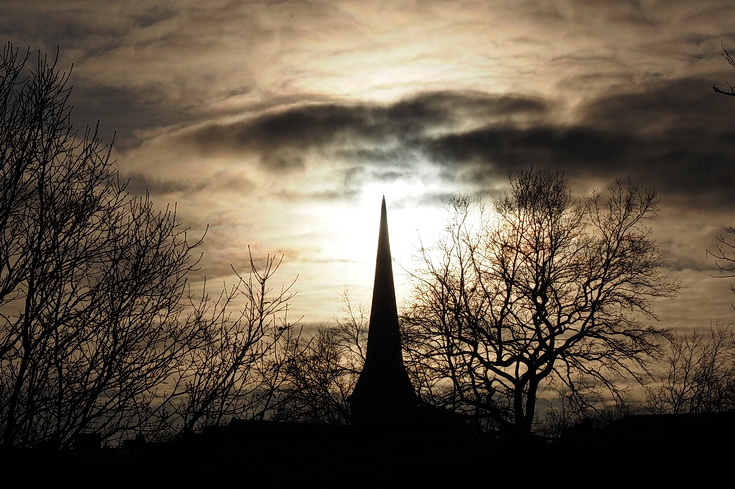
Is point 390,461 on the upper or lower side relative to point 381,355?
lower

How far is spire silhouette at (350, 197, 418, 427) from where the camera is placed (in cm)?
3391

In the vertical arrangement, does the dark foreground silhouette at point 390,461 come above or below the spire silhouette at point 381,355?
below

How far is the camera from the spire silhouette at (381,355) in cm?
3391

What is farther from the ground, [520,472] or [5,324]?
[5,324]

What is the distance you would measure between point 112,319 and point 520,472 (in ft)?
24.6

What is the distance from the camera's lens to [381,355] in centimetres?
3616

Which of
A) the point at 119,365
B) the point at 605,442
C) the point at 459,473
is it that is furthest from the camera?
the point at 605,442

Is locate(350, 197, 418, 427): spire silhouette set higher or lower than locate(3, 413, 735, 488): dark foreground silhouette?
higher

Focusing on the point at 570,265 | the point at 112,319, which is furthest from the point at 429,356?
the point at 112,319

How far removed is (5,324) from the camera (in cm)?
992

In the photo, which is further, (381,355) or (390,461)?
(381,355)

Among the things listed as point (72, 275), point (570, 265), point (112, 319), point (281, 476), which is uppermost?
point (570, 265)

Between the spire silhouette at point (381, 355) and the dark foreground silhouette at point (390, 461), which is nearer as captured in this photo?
the dark foreground silhouette at point (390, 461)

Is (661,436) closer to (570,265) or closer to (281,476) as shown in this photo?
(281,476)
